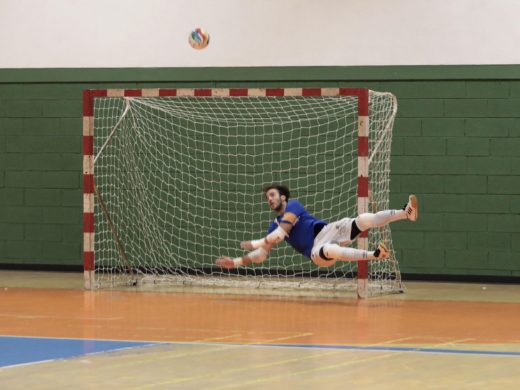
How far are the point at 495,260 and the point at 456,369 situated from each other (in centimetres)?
826

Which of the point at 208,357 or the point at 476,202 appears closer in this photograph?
the point at 208,357

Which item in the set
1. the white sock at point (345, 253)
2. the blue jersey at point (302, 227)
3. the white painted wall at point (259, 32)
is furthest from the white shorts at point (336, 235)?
the white painted wall at point (259, 32)

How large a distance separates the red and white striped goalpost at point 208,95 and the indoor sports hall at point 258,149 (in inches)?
1.1

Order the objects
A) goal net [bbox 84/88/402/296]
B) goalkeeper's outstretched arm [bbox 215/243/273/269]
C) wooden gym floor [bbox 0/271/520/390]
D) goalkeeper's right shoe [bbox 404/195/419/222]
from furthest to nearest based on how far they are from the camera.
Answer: goal net [bbox 84/88/402/296] → goalkeeper's outstretched arm [bbox 215/243/273/269] → goalkeeper's right shoe [bbox 404/195/419/222] → wooden gym floor [bbox 0/271/520/390]

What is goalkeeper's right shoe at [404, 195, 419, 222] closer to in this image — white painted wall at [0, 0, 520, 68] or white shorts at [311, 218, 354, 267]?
white shorts at [311, 218, 354, 267]

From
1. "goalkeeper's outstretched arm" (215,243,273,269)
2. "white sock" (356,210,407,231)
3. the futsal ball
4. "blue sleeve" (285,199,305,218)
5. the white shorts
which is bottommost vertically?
"goalkeeper's outstretched arm" (215,243,273,269)

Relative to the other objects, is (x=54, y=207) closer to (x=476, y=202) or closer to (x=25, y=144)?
(x=25, y=144)

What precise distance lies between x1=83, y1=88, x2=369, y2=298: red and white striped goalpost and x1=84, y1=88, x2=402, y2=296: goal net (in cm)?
115

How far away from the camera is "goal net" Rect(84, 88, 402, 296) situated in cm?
1727

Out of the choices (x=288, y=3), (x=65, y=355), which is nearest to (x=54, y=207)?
(x=288, y=3)

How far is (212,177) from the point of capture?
17.7 meters

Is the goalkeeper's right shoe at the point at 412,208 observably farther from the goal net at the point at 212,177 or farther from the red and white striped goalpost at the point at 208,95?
the goal net at the point at 212,177

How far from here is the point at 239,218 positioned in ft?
57.7

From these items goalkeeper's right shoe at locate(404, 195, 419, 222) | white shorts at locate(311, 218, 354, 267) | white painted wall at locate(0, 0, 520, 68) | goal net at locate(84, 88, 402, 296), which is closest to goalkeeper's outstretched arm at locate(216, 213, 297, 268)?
white shorts at locate(311, 218, 354, 267)
